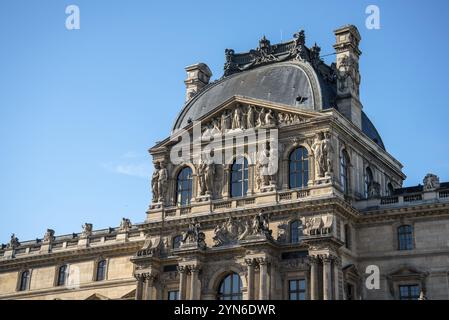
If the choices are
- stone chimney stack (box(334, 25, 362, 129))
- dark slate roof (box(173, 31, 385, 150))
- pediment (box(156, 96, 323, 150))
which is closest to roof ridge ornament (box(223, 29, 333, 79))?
dark slate roof (box(173, 31, 385, 150))

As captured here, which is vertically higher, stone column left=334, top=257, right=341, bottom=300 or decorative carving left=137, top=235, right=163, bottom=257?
decorative carving left=137, top=235, right=163, bottom=257

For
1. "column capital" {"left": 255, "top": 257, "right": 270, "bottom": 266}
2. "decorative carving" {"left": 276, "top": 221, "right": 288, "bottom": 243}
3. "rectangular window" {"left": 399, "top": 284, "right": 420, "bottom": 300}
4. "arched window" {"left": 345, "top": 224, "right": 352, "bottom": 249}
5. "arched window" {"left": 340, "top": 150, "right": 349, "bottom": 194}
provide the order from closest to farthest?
"column capital" {"left": 255, "top": 257, "right": 270, "bottom": 266} → "rectangular window" {"left": 399, "top": 284, "right": 420, "bottom": 300} → "decorative carving" {"left": 276, "top": 221, "right": 288, "bottom": 243} → "arched window" {"left": 345, "top": 224, "right": 352, "bottom": 249} → "arched window" {"left": 340, "top": 150, "right": 349, "bottom": 194}

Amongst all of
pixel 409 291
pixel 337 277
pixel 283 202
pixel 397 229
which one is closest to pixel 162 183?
pixel 283 202

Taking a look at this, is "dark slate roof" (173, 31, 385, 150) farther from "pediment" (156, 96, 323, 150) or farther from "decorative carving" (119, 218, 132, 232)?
"decorative carving" (119, 218, 132, 232)

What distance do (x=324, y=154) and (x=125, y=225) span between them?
19748 mm

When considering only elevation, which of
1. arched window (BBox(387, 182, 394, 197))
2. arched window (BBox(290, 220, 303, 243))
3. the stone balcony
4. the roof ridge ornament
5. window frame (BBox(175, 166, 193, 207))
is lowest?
arched window (BBox(290, 220, 303, 243))

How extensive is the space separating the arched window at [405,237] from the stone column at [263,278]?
8975 millimetres

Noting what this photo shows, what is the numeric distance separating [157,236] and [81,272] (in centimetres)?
1162

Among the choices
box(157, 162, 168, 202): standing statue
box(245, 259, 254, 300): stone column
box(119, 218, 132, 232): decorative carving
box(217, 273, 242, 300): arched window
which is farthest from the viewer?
box(119, 218, 132, 232): decorative carving

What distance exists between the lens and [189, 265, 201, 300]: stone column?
47.0 meters

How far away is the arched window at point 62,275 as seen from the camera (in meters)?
60.2

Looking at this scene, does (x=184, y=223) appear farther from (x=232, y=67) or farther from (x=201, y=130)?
(x=232, y=67)

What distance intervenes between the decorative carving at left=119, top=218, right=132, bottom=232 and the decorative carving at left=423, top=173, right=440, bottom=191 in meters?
24.0
